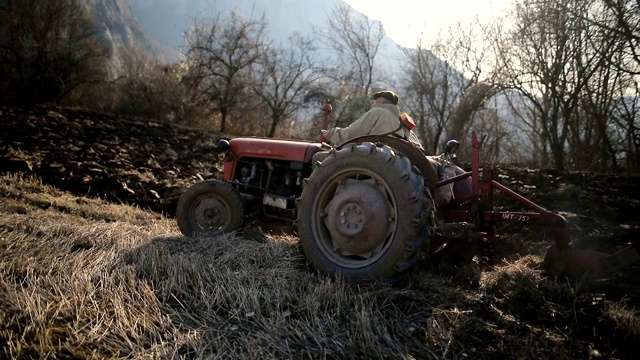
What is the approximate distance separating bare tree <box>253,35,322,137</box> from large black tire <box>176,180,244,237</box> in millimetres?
17262

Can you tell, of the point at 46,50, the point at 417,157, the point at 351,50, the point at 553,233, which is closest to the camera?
the point at 553,233

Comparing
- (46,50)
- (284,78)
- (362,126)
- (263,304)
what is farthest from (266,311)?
(284,78)

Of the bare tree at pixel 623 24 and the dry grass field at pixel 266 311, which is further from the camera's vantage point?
the bare tree at pixel 623 24

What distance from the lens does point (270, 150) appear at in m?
4.82

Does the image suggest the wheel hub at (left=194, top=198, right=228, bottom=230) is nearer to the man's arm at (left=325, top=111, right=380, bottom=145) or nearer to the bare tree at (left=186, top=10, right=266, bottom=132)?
the man's arm at (left=325, top=111, right=380, bottom=145)

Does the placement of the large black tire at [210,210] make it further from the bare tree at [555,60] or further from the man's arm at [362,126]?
the bare tree at [555,60]

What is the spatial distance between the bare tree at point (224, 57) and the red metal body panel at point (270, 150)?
640 inches

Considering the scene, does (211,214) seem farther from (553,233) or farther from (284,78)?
(284,78)

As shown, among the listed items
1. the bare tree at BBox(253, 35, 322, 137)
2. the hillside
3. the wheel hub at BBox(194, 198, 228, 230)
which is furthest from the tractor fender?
the bare tree at BBox(253, 35, 322, 137)

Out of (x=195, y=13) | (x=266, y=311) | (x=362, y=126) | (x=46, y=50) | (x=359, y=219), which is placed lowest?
(x=266, y=311)

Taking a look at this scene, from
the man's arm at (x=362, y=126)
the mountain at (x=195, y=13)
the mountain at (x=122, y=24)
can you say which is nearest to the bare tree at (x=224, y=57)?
the man's arm at (x=362, y=126)

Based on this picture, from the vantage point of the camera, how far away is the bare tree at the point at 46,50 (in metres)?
15.3

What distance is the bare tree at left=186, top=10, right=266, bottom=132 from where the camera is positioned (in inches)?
838

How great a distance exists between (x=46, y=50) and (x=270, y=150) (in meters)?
14.9
